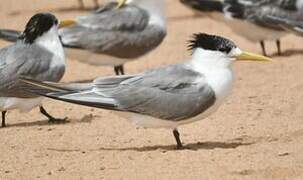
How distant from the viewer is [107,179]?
5.97m

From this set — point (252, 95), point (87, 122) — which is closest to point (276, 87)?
point (252, 95)

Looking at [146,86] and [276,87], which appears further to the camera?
[276,87]

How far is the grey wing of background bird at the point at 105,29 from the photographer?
393 inches

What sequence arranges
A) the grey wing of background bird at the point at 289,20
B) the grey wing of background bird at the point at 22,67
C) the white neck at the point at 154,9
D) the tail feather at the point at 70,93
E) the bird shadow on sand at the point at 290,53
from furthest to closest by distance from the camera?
1. the bird shadow on sand at the point at 290,53
2. the grey wing of background bird at the point at 289,20
3. the white neck at the point at 154,9
4. the grey wing of background bird at the point at 22,67
5. the tail feather at the point at 70,93

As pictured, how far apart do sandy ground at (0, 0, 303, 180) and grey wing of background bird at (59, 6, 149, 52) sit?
1111mm

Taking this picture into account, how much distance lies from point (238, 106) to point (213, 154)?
1.94 metres

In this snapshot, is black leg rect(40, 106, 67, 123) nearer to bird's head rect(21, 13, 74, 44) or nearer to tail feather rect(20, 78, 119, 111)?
bird's head rect(21, 13, 74, 44)

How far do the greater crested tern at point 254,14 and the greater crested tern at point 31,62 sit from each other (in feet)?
10.8

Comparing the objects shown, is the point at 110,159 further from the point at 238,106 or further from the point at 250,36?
the point at 250,36

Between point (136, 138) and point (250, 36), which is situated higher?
point (136, 138)

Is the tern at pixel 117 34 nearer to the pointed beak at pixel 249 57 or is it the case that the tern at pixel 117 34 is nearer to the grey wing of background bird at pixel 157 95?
the grey wing of background bird at pixel 157 95

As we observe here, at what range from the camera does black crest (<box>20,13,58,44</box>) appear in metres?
8.31

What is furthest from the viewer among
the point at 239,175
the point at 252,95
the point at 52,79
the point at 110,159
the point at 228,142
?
the point at 252,95

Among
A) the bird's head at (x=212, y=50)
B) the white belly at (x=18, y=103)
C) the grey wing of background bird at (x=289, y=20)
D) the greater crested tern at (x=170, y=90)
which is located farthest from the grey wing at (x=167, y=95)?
the grey wing of background bird at (x=289, y=20)
